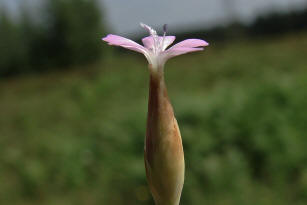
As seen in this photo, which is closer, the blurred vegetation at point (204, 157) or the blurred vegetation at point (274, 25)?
the blurred vegetation at point (204, 157)

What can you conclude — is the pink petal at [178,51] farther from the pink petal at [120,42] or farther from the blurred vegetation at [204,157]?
the blurred vegetation at [204,157]

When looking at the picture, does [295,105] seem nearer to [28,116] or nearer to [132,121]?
[132,121]

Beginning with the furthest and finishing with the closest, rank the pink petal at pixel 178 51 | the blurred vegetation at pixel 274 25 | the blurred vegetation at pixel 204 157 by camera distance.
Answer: the blurred vegetation at pixel 274 25, the blurred vegetation at pixel 204 157, the pink petal at pixel 178 51

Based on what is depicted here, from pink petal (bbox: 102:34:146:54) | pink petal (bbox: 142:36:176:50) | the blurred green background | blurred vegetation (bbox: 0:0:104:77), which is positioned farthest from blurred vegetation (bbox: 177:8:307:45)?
pink petal (bbox: 102:34:146:54)

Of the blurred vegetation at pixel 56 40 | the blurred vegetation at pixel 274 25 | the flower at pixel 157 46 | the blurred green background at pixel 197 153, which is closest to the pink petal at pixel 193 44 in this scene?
the flower at pixel 157 46

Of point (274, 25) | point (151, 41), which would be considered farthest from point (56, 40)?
Answer: point (151, 41)

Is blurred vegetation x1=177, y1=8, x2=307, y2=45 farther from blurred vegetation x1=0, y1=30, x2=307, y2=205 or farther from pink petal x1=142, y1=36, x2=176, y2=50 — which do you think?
pink petal x1=142, y1=36, x2=176, y2=50

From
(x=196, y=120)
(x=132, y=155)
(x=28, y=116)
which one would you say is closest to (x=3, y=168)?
(x=132, y=155)

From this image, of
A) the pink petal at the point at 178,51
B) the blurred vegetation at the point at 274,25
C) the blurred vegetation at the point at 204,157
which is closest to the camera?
the pink petal at the point at 178,51
